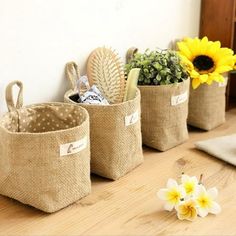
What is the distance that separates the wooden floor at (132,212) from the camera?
772mm

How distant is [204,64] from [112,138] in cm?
41

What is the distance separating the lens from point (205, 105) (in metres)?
1.24

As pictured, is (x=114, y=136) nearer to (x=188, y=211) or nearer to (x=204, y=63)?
(x=188, y=211)

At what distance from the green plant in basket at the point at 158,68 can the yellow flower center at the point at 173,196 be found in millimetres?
337

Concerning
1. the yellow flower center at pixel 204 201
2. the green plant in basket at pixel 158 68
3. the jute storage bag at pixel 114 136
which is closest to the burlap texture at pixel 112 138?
the jute storage bag at pixel 114 136

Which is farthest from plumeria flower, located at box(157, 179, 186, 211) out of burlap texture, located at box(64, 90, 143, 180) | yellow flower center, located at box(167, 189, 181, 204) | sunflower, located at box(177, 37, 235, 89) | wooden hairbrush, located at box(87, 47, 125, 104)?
sunflower, located at box(177, 37, 235, 89)

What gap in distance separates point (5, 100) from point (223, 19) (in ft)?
2.48

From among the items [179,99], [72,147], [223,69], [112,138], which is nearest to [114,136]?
[112,138]

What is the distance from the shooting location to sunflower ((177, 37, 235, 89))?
3.82 ft

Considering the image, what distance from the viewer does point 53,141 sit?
0.79 m

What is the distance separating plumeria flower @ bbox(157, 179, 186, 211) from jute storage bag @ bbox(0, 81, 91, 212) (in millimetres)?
156

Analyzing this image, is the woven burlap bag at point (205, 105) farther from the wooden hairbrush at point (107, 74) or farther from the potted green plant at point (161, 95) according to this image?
the wooden hairbrush at point (107, 74)

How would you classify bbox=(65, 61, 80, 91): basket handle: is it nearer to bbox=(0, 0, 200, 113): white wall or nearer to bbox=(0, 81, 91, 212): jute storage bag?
bbox=(0, 0, 200, 113): white wall

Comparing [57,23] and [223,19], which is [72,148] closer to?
[57,23]
